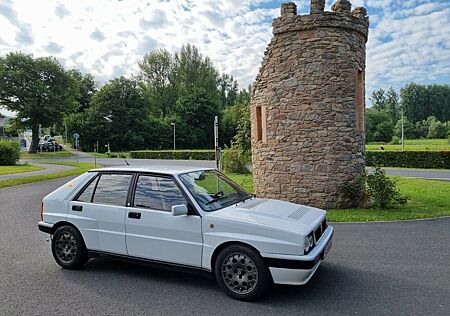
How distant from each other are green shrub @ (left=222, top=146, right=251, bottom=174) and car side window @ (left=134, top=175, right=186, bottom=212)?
66.3 feet

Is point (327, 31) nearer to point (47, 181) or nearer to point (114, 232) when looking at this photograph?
point (114, 232)

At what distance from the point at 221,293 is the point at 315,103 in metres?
7.95

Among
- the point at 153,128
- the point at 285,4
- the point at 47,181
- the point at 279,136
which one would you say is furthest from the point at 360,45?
the point at 153,128

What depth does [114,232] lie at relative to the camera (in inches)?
209

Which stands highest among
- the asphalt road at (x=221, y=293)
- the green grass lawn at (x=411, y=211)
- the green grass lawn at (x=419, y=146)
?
the green grass lawn at (x=419, y=146)

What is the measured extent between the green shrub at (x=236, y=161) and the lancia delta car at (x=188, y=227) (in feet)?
64.1

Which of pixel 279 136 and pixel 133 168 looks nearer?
pixel 133 168

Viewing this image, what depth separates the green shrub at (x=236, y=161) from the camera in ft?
84.2

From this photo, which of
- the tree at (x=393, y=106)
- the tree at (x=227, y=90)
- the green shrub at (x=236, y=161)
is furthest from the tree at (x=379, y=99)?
the green shrub at (x=236, y=161)

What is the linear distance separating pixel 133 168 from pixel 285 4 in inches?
334

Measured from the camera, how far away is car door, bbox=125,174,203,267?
189 inches

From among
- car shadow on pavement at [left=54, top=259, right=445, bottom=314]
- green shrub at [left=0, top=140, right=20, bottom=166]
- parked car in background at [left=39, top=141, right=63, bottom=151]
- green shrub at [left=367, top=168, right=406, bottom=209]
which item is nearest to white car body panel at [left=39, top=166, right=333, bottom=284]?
car shadow on pavement at [left=54, top=259, right=445, bottom=314]

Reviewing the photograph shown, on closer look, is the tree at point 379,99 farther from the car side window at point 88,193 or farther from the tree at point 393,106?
the car side window at point 88,193

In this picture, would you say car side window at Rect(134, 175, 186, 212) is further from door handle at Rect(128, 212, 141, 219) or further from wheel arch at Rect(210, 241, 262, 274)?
wheel arch at Rect(210, 241, 262, 274)
